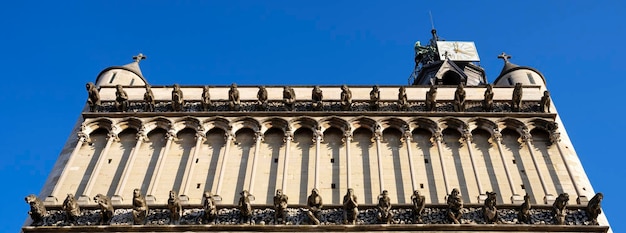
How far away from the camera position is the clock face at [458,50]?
1186 inches

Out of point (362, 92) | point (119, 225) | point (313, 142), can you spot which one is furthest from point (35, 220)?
point (362, 92)

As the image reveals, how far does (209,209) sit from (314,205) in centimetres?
215

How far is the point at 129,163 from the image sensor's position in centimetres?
1667

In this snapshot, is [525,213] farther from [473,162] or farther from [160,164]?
[160,164]

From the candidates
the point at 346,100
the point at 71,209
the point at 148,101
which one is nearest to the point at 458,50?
the point at 346,100

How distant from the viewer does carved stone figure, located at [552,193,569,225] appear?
1449 cm

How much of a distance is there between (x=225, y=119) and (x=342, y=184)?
3.86 metres

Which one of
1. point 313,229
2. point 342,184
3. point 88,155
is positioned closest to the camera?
point 313,229

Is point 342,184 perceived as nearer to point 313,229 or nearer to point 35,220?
point 313,229

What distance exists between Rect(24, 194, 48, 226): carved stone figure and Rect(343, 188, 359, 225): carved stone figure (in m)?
6.25

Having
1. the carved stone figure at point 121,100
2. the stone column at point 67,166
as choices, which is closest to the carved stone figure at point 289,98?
the carved stone figure at point 121,100

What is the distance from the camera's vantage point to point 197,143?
17.3 meters

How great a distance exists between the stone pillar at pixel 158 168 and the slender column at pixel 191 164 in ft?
1.92

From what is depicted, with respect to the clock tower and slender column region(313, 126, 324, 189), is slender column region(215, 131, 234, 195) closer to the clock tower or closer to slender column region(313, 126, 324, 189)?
slender column region(313, 126, 324, 189)
